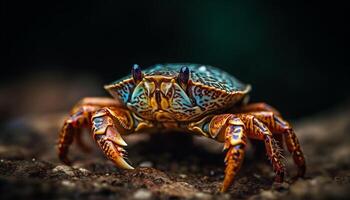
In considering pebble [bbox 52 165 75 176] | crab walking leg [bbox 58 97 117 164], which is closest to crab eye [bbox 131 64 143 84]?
crab walking leg [bbox 58 97 117 164]

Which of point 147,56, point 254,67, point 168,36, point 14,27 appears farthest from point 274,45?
point 14,27

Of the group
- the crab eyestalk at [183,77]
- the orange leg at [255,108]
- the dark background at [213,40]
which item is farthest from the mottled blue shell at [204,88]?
the dark background at [213,40]


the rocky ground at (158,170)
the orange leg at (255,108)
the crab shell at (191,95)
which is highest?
the crab shell at (191,95)

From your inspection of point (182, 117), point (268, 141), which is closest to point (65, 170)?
point (182, 117)

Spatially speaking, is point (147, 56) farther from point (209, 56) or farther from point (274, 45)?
point (274, 45)

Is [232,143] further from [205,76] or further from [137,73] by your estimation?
[137,73]

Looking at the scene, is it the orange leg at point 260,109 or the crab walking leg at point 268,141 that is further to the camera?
the orange leg at point 260,109

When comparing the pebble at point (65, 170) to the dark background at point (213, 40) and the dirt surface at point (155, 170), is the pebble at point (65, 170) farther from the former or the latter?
the dark background at point (213, 40)
